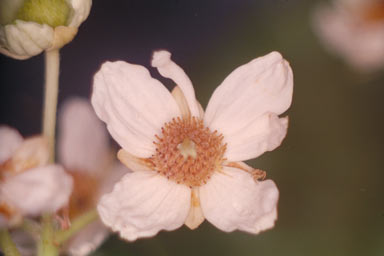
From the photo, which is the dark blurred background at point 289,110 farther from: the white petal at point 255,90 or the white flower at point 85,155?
the white petal at point 255,90

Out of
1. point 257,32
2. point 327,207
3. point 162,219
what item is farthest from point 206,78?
point 162,219

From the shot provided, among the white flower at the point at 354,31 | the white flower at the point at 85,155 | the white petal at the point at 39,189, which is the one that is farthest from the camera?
the white flower at the point at 354,31

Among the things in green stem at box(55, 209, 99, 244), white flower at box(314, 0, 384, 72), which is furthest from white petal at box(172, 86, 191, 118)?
white flower at box(314, 0, 384, 72)

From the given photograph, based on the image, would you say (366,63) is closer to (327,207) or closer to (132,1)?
(327,207)

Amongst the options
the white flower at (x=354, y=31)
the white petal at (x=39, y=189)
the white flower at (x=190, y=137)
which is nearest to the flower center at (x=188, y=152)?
the white flower at (x=190, y=137)

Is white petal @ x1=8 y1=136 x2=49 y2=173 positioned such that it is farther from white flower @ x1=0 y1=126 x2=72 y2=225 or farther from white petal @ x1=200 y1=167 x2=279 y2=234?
white petal @ x1=200 y1=167 x2=279 y2=234

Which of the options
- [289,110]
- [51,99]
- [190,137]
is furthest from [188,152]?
[289,110]

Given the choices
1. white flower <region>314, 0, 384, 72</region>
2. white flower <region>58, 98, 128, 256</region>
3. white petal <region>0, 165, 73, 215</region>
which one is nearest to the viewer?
white petal <region>0, 165, 73, 215</region>
